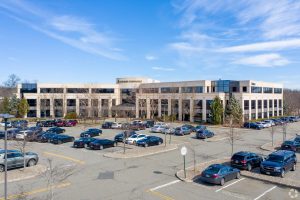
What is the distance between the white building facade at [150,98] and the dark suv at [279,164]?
1711 inches

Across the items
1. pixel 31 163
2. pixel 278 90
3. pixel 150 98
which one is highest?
pixel 278 90

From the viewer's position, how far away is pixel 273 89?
85812mm

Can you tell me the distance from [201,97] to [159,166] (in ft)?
153

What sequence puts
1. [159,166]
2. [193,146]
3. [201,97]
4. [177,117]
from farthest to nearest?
[177,117] → [201,97] → [193,146] → [159,166]

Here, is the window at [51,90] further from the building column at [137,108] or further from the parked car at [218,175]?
the parked car at [218,175]

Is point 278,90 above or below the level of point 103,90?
above

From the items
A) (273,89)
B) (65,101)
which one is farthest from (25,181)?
(273,89)

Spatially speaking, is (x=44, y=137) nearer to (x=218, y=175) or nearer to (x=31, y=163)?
(x=31, y=163)

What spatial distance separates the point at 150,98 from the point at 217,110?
2260 cm

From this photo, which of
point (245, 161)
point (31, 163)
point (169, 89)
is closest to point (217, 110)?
point (169, 89)

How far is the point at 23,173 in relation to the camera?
74.4 ft

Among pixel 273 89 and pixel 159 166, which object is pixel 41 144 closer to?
pixel 159 166

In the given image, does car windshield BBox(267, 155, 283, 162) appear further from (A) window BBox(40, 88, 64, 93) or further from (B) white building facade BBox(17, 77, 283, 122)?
(A) window BBox(40, 88, 64, 93)

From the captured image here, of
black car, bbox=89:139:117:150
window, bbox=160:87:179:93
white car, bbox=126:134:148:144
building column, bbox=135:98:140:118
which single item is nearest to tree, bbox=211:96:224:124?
window, bbox=160:87:179:93
